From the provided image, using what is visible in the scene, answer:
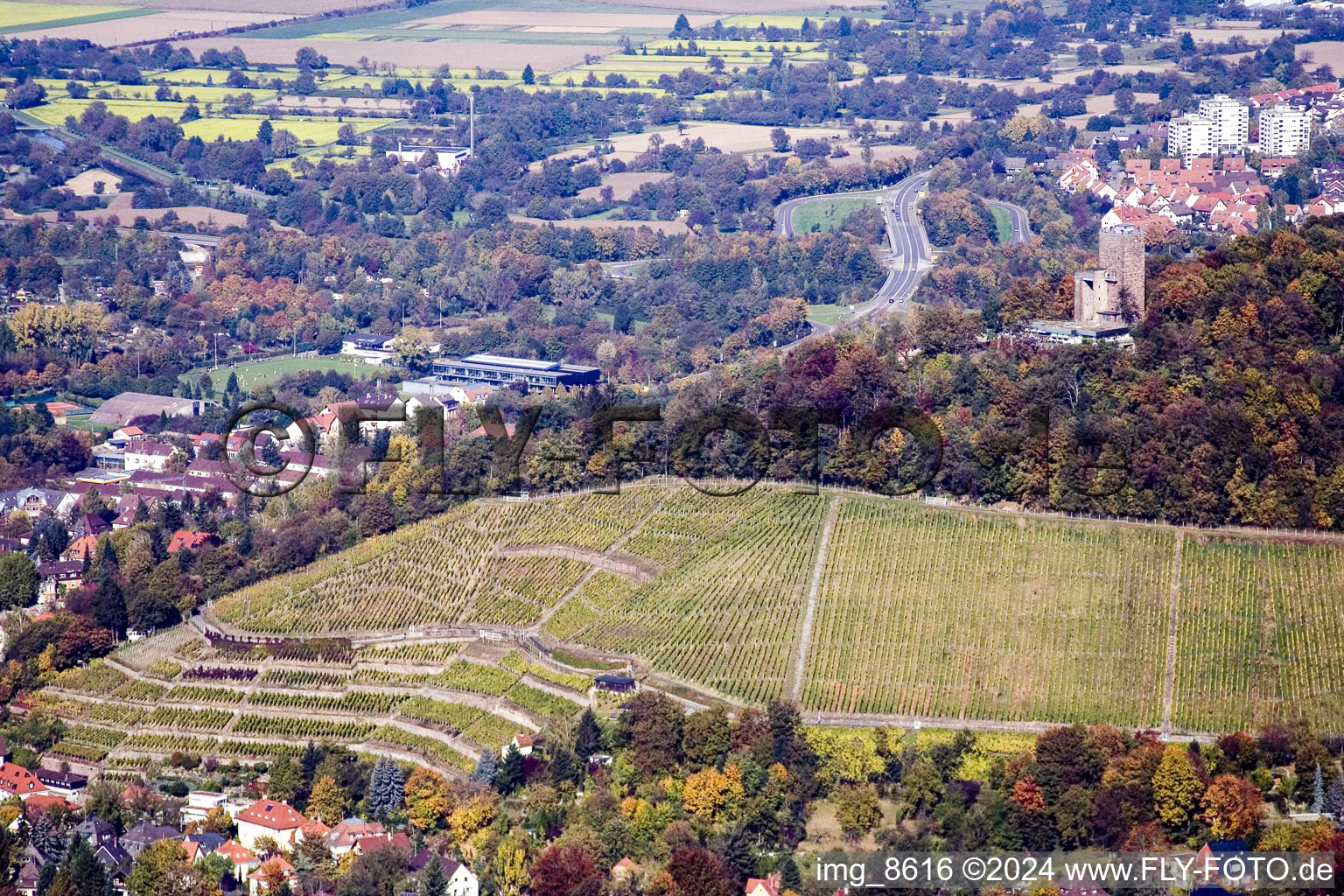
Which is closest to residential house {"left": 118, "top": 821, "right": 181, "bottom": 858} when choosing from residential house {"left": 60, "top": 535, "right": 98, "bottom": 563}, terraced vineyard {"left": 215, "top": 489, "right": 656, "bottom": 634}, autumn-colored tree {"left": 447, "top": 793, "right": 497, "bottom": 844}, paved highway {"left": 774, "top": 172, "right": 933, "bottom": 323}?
autumn-colored tree {"left": 447, "top": 793, "right": 497, "bottom": 844}

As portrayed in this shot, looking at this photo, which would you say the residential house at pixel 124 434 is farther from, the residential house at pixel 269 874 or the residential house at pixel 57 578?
the residential house at pixel 269 874

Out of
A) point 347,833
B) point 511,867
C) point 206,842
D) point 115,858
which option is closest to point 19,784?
point 115,858

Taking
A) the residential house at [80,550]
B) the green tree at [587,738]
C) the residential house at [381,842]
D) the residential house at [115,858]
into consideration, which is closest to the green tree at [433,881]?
the residential house at [381,842]

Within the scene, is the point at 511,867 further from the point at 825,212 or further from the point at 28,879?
the point at 825,212

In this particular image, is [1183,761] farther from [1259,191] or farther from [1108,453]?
[1259,191]

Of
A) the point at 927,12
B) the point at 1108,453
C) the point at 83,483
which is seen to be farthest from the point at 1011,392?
the point at 927,12
